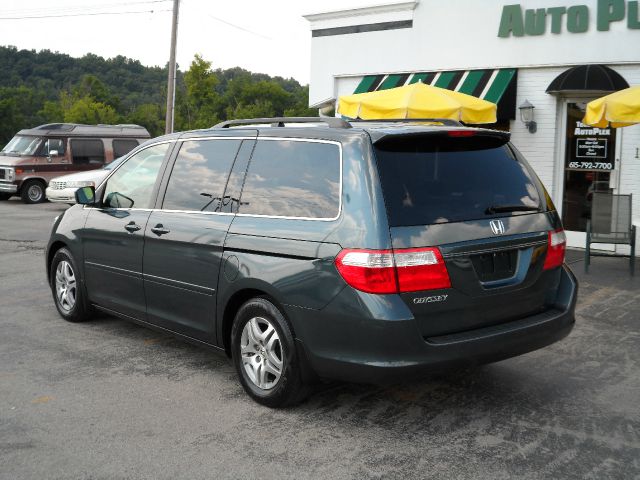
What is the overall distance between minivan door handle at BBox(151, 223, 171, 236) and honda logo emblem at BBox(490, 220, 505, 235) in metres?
2.32

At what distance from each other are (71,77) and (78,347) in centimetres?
8865

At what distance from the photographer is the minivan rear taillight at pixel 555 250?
15.0 ft

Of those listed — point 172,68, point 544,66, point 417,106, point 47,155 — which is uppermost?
point 172,68

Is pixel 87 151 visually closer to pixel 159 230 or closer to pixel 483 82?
pixel 483 82

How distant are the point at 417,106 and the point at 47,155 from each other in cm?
1409

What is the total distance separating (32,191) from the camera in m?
21.0

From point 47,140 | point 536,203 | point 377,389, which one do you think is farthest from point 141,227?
point 47,140

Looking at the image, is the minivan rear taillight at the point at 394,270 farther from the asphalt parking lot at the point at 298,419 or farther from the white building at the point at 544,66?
the white building at the point at 544,66

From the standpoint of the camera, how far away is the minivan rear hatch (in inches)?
156

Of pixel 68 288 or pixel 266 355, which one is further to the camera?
pixel 68 288

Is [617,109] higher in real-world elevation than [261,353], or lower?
higher

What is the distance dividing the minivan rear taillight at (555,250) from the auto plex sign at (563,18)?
860 cm

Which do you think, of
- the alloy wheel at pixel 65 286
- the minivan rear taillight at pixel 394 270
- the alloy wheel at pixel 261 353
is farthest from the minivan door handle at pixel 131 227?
the minivan rear taillight at pixel 394 270

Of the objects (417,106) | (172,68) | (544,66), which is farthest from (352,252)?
(172,68)
